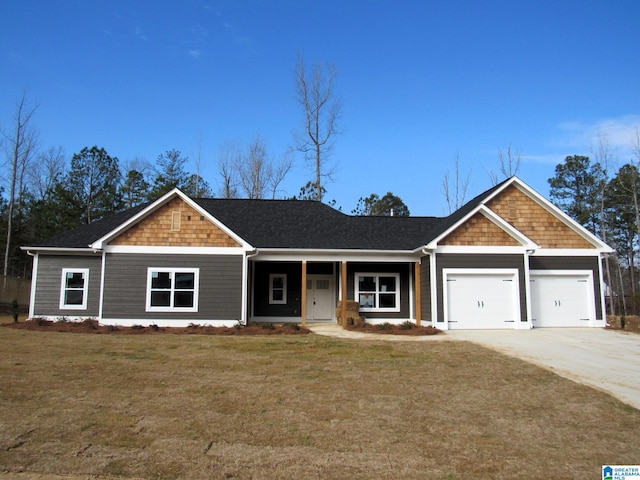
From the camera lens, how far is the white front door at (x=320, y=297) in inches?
838

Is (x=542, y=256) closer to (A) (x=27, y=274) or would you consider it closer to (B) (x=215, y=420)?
(B) (x=215, y=420)

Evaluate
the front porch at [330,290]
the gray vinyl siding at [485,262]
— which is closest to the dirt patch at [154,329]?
the front porch at [330,290]

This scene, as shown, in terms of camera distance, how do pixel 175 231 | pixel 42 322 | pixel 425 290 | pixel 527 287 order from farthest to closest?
pixel 425 290 < pixel 175 231 < pixel 527 287 < pixel 42 322

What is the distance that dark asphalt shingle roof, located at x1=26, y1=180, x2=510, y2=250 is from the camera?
19.0m

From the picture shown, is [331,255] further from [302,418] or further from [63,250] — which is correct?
[302,418]

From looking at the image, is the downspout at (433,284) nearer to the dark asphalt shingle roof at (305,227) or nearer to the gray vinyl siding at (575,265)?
the dark asphalt shingle roof at (305,227)

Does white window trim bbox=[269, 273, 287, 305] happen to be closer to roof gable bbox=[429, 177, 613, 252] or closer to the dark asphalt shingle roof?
the dark asphalt shingle roof

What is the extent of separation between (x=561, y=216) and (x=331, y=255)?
9405mm

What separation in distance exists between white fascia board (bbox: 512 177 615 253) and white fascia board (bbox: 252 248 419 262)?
5.28 m

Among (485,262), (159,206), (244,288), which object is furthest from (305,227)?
(485,262)

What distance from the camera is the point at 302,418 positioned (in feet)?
21.8

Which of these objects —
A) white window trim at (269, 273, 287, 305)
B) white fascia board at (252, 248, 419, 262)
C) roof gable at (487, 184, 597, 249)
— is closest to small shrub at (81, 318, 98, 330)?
white fascia board at (252, 248, 419, 262)

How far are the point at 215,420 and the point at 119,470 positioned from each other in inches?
69.3

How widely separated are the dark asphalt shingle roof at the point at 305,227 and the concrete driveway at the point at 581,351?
484cm
